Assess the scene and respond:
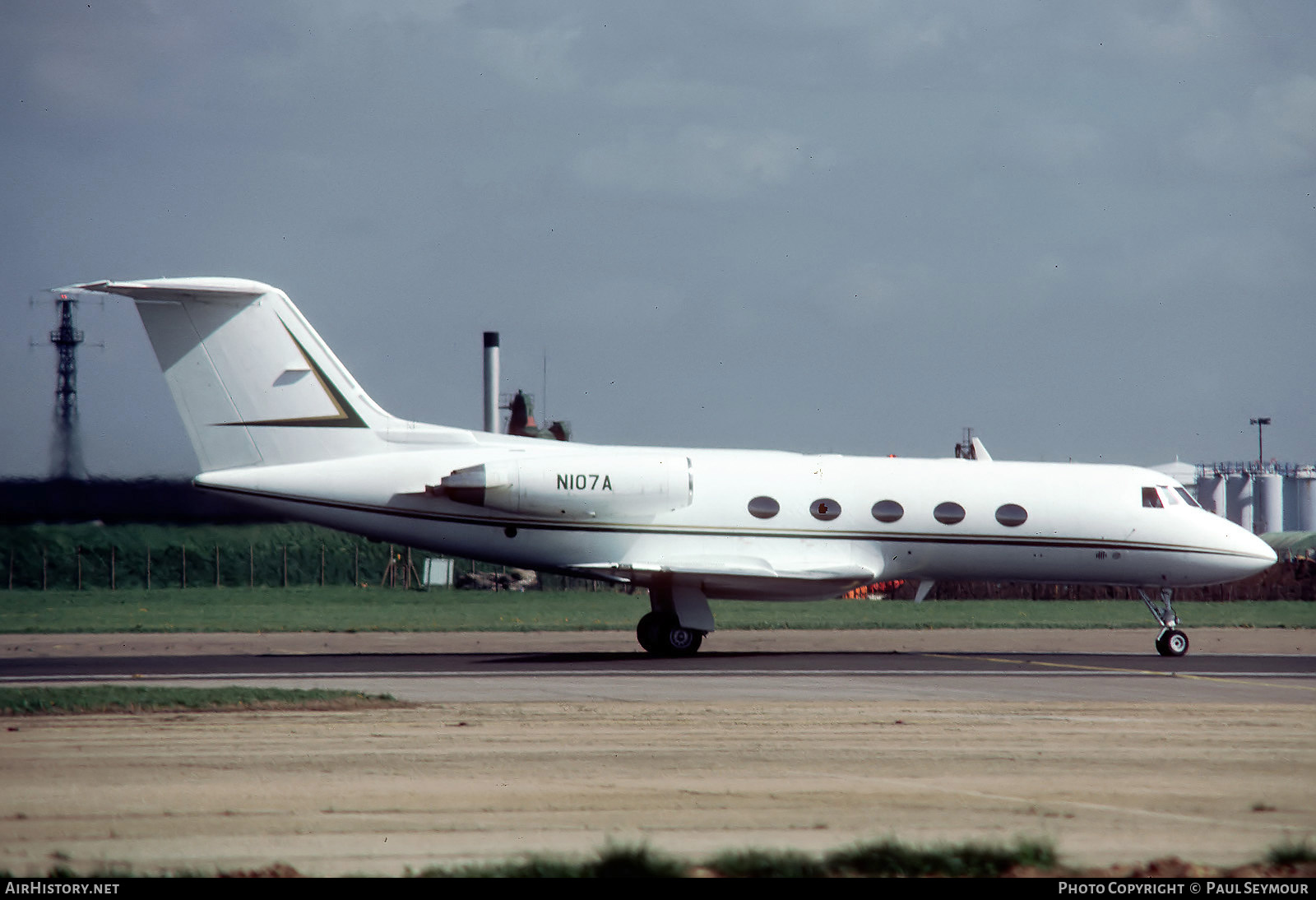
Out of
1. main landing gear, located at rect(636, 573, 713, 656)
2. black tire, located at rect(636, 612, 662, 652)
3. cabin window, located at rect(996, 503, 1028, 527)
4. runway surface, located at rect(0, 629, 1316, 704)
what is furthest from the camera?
cabin window, located at rect(996, 503, 1028, 527)

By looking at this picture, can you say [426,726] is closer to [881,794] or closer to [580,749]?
[580,749]

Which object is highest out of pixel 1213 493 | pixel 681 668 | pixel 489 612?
pixel 1213 493

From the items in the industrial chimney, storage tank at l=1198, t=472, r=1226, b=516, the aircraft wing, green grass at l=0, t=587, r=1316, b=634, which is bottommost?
green grass at l=0, t=587, r=1316, b=634

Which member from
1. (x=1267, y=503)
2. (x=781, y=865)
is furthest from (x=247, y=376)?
(x=1267, y=503)

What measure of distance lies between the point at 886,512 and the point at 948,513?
121cm

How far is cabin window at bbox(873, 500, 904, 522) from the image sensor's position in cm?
2516

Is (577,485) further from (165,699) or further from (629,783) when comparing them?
(629,783)

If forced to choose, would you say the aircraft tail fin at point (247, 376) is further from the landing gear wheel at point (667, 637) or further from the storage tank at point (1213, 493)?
the storage tank at point (1213, 493)

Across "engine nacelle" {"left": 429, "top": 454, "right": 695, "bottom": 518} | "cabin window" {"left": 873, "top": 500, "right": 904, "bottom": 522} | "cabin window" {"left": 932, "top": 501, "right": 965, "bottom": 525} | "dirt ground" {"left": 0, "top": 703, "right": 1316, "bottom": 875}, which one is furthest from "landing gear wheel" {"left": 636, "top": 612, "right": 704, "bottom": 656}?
"dirt ground" {"left": 0, "top": 703, "right": 1316, "bottom": 875}

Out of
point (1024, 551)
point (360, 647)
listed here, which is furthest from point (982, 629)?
point (360, 647)

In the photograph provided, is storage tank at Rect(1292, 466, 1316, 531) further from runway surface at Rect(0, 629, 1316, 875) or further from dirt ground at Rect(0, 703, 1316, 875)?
dirt ground at Rect(0, 703, 1316, 875)

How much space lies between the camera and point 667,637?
2458 centimetres

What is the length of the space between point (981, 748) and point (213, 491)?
16.1 m

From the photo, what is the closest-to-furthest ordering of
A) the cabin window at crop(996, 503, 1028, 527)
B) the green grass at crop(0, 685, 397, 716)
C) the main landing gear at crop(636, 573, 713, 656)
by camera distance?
1. the green grass at crop(0, 685, 397, 716)
2. the main landing gear at crop(636, 573, 713, 656)
3. the cabin window at crop(996, 503, 1028, 527)
